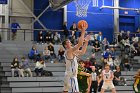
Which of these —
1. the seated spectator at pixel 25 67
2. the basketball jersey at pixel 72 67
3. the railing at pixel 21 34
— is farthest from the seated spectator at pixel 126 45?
the basketball jersey at pixel 72 67

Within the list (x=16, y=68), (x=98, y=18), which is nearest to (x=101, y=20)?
(x=98, y=18)

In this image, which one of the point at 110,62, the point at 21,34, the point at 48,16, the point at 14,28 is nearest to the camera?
the point at 110,62

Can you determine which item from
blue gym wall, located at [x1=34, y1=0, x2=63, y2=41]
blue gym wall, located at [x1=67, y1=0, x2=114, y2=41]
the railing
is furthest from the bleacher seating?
blue gym wall, located at [x1=67, y1=0, x2=114, y2=41]

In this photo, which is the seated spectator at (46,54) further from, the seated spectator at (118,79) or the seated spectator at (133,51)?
the seated spectator at (133,51)

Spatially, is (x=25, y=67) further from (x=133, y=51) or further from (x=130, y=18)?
(x=130, y=18)

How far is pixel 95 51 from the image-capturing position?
22.2 meters

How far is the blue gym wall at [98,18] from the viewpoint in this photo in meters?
26.8

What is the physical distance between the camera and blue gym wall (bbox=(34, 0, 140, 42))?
26.8 metres

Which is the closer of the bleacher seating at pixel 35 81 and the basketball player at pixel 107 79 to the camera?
the basketball player at pixel 107 79

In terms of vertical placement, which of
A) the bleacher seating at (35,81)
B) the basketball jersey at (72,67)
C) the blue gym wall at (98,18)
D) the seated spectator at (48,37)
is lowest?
the bleacher seating at (35,81)

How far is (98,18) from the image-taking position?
92.3 ft

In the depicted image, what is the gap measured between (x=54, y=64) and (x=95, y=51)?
3.73 meters

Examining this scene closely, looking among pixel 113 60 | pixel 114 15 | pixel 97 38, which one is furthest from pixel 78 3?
pixel 114 15

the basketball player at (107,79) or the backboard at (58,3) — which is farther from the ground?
the backboard at (58,3)
